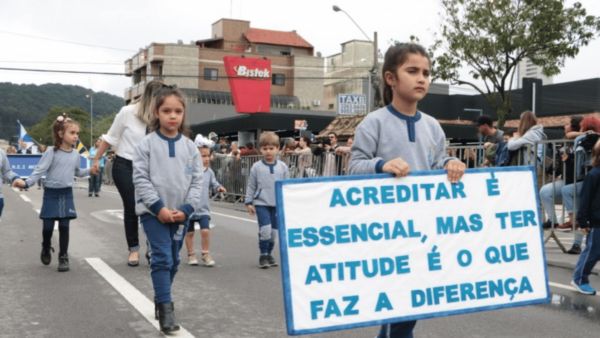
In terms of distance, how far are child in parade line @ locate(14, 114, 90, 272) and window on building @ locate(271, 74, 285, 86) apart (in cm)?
8308

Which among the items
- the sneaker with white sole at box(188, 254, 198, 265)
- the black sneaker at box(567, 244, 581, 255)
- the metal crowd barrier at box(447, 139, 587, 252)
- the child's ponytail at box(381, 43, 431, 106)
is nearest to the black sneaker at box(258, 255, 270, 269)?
the sneaker with white sole at box(188, 254, 198, 265)

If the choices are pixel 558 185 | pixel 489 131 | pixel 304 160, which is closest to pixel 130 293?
pixel 558 185

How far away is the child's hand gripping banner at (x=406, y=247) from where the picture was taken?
3.15 metres

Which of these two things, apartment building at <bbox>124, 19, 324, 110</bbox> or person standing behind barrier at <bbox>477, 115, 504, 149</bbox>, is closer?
person standing behind barrier at <bbox>477, 115, 504, 149</bbox>

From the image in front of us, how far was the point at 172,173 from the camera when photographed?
5.05 meters

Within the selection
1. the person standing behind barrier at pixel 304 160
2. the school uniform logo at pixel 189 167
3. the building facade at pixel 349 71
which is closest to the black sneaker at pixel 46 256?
the school uniform logo at pixel 189 167

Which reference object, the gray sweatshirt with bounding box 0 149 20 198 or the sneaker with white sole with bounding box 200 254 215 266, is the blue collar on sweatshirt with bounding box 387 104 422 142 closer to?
the sneaker with white sole with bounding box 200 254 215 266

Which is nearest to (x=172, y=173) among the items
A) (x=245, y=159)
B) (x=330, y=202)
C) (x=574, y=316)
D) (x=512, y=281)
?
(x=330, y=202)

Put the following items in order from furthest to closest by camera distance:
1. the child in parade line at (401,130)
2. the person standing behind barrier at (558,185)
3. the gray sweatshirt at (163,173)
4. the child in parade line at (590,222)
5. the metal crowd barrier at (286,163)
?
the metal crowd barrier at (286,163) < the person standing behind barrier at (558,185) < the child in parade line at (590,222) < the gray sweatshirt at (163,173) < the child in parade line at (401,130)

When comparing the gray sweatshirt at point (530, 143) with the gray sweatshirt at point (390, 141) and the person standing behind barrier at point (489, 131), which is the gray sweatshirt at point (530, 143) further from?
the gray sweatshirt at point (390, 141)

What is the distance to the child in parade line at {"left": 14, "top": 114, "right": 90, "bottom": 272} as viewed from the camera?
774cm

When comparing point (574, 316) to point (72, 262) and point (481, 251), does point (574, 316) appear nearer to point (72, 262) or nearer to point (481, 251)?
point (481, 251)

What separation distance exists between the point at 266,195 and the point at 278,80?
84006 mm

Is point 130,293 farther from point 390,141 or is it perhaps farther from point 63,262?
point 390,141
